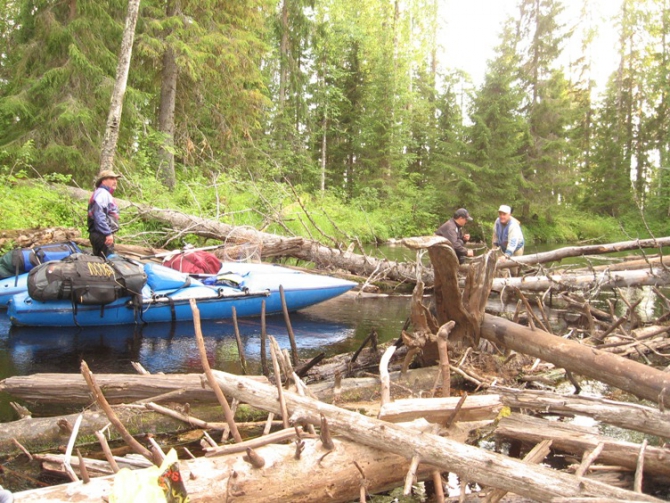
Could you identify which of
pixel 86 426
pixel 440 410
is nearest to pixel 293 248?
pixel 86 426

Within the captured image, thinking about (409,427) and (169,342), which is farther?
(169,342)

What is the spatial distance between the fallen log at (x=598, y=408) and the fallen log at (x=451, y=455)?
87cm

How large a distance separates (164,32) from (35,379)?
1302 cm

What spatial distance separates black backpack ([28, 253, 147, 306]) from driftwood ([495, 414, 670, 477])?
17.5 ft

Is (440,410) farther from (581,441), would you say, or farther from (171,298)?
(171,298)

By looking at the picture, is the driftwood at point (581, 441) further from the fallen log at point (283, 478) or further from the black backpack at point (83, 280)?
the black backpack at point (83, 280)

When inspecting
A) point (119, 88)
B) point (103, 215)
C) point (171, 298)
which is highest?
point (119, 88)

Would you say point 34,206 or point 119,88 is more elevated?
point 119,88

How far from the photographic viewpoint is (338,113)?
89.5 ft

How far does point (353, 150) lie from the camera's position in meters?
29.1

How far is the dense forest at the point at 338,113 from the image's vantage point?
1355 cm

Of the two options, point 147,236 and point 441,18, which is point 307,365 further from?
point 441,18

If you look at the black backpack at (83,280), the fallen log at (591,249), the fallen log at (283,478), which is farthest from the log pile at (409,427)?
the black backpack at (83,280)

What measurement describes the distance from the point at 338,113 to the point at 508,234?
20.5m
